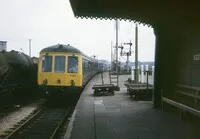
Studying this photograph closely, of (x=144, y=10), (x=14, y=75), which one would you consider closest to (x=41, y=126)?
(x=14, y=75)

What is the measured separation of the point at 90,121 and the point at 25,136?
2026 mm

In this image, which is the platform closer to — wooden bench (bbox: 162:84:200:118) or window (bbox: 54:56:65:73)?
wooden bench (bbox: 162:84:200:118)

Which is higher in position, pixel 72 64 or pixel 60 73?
pixel 72 64

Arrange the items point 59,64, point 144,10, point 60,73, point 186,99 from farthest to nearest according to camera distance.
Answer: point 59,64, point 60,73, point 186,99, point 144,10

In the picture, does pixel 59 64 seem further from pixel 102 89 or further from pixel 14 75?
pixel 102 89

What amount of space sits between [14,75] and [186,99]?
859cm

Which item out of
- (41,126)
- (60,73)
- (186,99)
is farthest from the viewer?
(60,73)

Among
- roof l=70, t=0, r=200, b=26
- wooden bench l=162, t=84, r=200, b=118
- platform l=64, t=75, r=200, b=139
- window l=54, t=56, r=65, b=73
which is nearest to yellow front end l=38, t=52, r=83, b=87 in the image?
window l=54, t=56, r=65, b=73

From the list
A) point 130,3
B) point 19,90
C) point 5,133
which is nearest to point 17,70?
point 19,90

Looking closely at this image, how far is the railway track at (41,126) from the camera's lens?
35.3ft

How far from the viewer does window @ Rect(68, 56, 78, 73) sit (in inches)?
729

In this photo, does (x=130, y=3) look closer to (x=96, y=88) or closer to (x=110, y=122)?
(x=110, y=122)

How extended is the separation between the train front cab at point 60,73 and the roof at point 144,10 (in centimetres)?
652

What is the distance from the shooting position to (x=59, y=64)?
18.6 metres
